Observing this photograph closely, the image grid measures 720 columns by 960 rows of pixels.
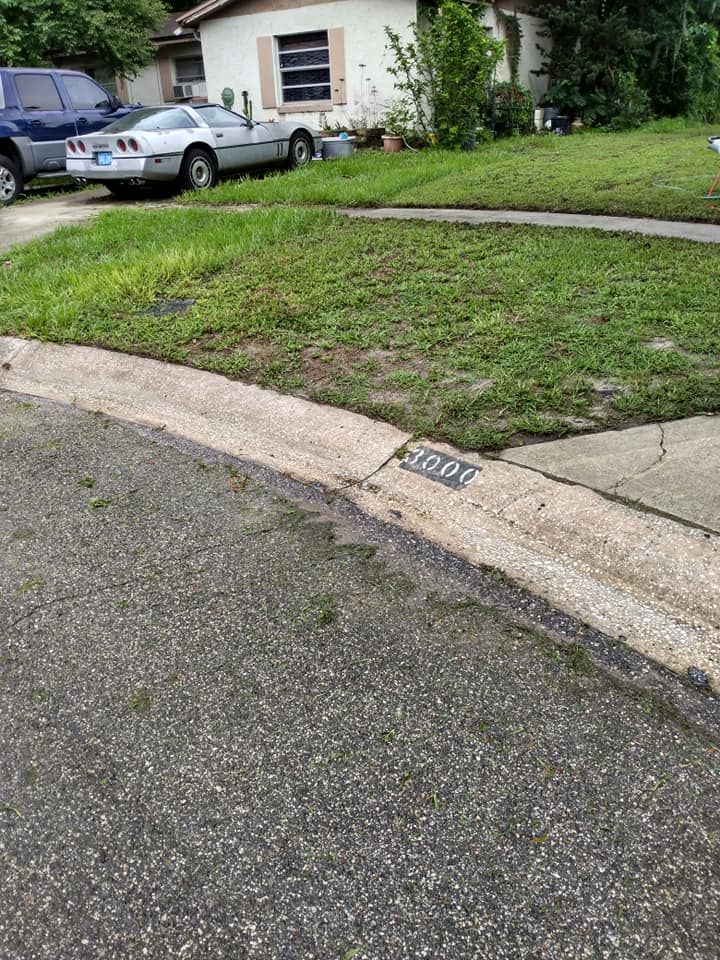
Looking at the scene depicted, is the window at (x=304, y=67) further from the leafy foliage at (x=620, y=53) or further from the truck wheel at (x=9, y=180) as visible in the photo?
the truck wheel at (x=9, y=180)

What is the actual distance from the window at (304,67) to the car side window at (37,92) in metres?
6.72

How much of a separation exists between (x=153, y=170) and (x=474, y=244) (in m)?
6.32

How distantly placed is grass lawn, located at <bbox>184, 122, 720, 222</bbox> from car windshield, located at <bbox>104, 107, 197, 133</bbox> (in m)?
1.26

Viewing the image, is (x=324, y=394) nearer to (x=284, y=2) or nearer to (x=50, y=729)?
(x=50, y=729)

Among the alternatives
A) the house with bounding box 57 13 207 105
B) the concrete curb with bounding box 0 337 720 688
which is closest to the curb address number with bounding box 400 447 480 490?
the concrete curb with bounding box 0 337 720 688

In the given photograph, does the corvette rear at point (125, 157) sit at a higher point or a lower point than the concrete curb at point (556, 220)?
higher

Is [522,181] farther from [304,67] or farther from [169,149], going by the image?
[304,67]

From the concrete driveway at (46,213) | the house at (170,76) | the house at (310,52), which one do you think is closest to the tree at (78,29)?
the house at (310,52)

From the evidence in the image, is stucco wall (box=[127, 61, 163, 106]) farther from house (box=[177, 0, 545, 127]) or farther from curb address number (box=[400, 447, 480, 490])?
curb address number (box=[400, 447, 480, 490])

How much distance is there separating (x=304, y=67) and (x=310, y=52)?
344 millimetres

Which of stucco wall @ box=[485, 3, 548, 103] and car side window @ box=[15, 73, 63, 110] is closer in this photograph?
car side window @ box=[15, 73, 63, 110]

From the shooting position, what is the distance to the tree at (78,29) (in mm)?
17375

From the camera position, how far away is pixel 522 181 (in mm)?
11070

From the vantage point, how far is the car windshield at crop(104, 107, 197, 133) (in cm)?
1202
